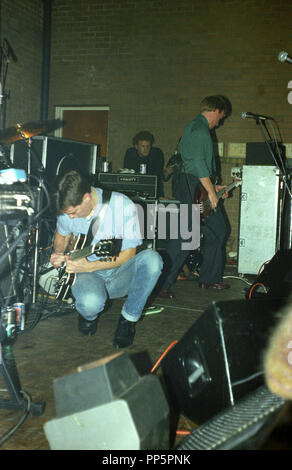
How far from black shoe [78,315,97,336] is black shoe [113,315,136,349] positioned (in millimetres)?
261

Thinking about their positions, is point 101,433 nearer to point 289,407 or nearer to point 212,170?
point 289,407

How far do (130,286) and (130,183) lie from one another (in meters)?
2.65

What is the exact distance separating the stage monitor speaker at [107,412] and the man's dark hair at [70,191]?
142cm

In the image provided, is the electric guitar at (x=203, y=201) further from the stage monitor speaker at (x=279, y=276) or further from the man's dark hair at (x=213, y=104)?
the stage monitor speaker at (x=279, y=276)

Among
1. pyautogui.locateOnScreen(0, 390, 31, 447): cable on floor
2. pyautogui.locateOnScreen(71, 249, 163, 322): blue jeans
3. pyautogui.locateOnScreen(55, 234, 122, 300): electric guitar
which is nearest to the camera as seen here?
pyautogui.locateOnScreen(0, 390, 31, 447): cable on floor

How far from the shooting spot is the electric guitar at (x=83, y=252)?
286cm

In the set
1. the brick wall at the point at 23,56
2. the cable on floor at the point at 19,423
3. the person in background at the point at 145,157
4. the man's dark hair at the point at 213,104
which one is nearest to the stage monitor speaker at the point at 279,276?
the cable on floor at the point at 19,423

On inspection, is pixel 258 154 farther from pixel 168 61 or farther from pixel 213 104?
pixel 168 61

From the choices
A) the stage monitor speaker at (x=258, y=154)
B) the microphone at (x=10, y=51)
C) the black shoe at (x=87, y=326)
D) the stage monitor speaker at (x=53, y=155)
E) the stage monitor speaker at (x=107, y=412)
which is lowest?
the black shoe at (x=87, y=326)

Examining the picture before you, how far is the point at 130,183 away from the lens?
556cm

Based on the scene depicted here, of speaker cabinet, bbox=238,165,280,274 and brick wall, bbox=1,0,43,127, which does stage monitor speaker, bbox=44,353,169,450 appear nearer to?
speaker cabinet, bbox=238,165,280,274

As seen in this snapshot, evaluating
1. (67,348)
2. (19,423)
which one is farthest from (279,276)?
(19,423)

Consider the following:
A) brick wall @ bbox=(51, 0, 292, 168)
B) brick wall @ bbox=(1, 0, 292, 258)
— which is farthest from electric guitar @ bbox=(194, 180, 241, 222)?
brick wall @ bbox=(51, 0, 292, 168)

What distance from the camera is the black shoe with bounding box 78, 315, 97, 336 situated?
3105 mm
